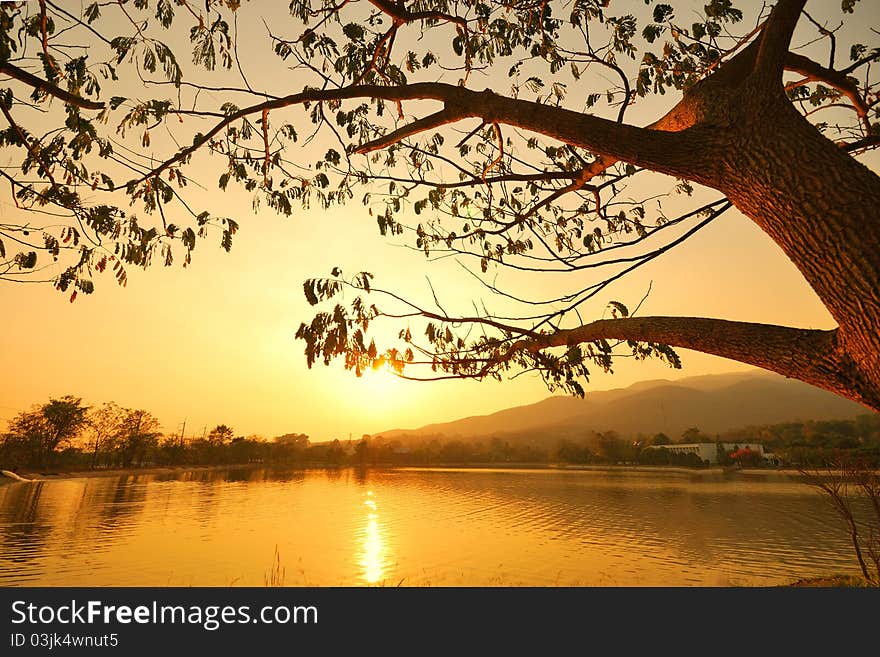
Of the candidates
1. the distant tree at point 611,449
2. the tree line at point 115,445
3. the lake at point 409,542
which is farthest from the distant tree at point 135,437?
the distant tree at point 611,449

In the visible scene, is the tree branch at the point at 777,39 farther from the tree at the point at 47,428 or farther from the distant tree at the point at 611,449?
the distant tree at the point at 611,449

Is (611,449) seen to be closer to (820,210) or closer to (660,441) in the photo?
(660,441)

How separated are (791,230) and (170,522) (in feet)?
104

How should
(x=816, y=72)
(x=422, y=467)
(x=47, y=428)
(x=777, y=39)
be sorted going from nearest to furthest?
(x=777, y=39), (x=816, y=72), (x=47, y=428), (x=422, y=467)

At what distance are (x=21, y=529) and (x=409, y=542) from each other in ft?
59.0

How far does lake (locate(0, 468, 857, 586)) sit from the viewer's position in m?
16.5

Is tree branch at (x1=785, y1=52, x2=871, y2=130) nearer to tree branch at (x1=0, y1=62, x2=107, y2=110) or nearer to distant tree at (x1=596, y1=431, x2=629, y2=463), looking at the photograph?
tree branch at (x1=0, y1=62, x2=107, y2=110)

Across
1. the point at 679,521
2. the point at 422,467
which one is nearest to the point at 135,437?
the point at 422,467

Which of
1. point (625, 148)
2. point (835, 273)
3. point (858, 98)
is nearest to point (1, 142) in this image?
point (625, 148)

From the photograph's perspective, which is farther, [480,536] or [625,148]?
[480,536]

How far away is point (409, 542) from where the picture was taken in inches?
943

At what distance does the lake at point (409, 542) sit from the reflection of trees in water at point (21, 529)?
74 millimetres

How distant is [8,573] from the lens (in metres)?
15.3
